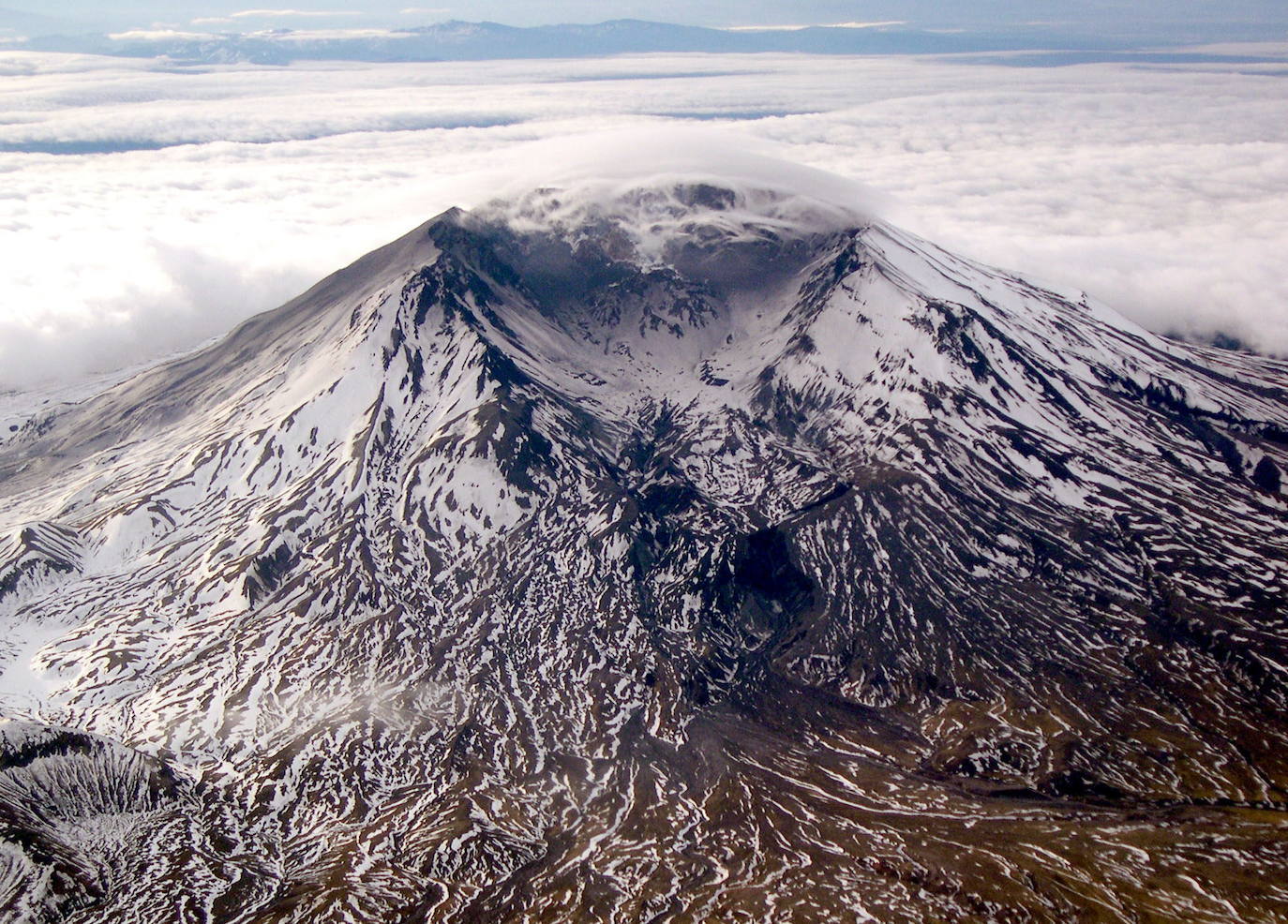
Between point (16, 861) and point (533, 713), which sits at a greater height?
point (16, 861)

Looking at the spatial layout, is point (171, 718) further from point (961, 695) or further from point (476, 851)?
point (961, 695)

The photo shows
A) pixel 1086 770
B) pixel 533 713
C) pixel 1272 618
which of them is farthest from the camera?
pixel 1272 618

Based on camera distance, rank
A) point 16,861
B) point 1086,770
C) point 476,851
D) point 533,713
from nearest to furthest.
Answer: point 16,861 → point 476,851 → point 1086,770 → point 533,713

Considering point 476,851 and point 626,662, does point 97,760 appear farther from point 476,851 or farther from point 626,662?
point 626,662

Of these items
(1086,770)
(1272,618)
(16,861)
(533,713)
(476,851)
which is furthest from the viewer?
(1272,618)

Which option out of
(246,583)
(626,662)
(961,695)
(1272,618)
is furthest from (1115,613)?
(246,583)

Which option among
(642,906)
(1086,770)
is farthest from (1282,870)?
(642,906)

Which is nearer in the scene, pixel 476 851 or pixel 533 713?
pixel 476 851

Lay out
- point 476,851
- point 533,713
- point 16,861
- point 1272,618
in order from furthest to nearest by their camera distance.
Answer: point 1272,618 < point 533,713 < point 476,851 < point 16,861

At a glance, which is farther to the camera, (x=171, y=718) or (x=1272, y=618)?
(x=1272, y=618)
